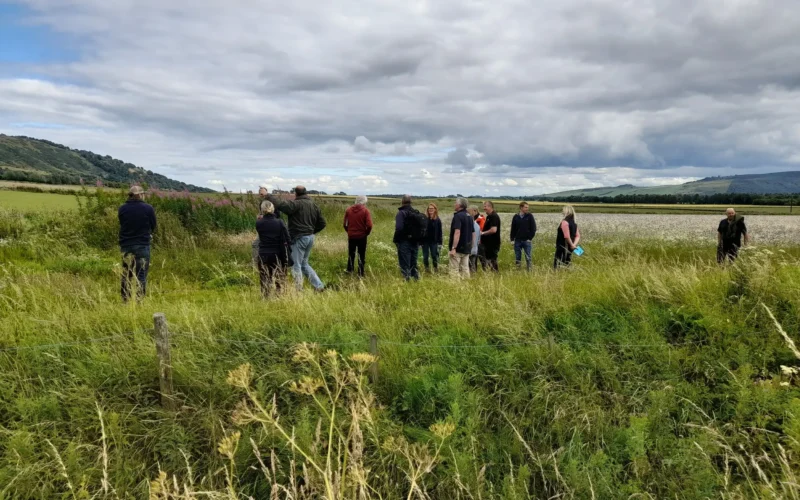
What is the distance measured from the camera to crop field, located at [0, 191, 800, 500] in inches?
139

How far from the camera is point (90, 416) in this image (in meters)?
4.09

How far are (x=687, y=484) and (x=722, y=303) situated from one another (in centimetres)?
320

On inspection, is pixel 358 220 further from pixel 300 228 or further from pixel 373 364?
pixel 373 364

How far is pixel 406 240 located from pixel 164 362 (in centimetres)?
683

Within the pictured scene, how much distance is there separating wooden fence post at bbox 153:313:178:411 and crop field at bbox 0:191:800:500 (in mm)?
69

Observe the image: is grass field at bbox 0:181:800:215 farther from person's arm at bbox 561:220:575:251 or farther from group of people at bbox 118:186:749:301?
person's arm at bbox 561:220:575:251

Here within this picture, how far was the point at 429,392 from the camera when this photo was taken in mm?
4344

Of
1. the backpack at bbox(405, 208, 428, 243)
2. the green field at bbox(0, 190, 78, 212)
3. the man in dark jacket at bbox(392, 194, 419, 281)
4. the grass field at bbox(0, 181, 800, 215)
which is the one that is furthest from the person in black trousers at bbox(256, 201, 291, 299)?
the green field at bbox(0, 190, 78, 212)

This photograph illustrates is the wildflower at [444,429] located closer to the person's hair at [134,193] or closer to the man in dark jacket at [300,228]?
the man in dark jacket at [300,228]

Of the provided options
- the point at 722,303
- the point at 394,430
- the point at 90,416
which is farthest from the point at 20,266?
the point at 722,303

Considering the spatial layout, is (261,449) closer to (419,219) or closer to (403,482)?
(403,482)

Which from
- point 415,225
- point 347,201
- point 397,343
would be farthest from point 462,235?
point 347,201

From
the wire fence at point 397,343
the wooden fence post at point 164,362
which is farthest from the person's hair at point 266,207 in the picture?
the wooden fence post at point 164,362

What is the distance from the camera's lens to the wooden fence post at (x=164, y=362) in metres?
4.39
